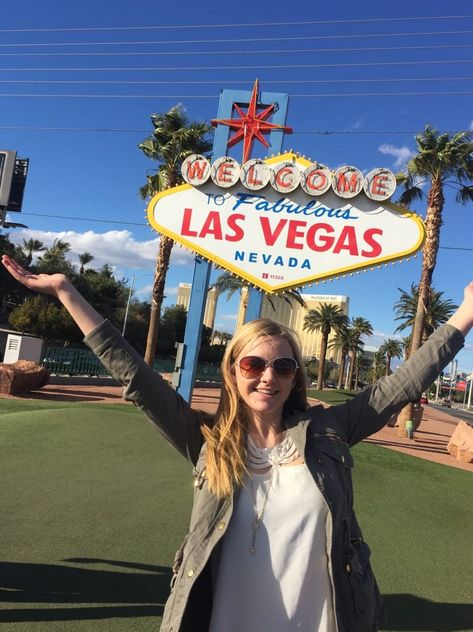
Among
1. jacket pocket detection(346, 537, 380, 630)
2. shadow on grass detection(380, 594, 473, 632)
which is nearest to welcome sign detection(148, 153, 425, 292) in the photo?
shadow on grass detection(380, 594, 473, 632)

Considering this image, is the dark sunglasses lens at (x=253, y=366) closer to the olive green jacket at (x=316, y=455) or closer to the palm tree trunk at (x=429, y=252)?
the olive green jacket at (x=316, y=455)

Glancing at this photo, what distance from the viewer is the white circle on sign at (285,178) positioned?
27.0 ft

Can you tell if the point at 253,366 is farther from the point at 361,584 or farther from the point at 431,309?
the point at 431,309

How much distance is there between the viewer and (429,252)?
1866cm

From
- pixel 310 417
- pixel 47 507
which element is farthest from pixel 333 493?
pixel 47 507

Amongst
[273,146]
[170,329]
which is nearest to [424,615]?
[273,146]

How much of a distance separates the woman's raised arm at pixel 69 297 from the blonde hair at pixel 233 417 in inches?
21.2

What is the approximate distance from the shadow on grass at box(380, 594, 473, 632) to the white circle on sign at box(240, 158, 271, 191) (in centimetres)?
625

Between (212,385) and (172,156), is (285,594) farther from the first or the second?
(212,385)

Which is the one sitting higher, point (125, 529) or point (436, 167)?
point (436, 167)

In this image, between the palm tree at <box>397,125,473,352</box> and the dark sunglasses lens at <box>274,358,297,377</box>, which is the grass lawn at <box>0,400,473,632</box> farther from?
the palm tree at <box>397,125,473,352</box>

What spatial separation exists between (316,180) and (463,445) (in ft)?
32.8

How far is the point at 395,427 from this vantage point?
75.0 feet

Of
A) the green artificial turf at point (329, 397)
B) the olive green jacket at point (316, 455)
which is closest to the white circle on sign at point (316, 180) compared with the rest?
the olive green jacket at point (316, 455)
